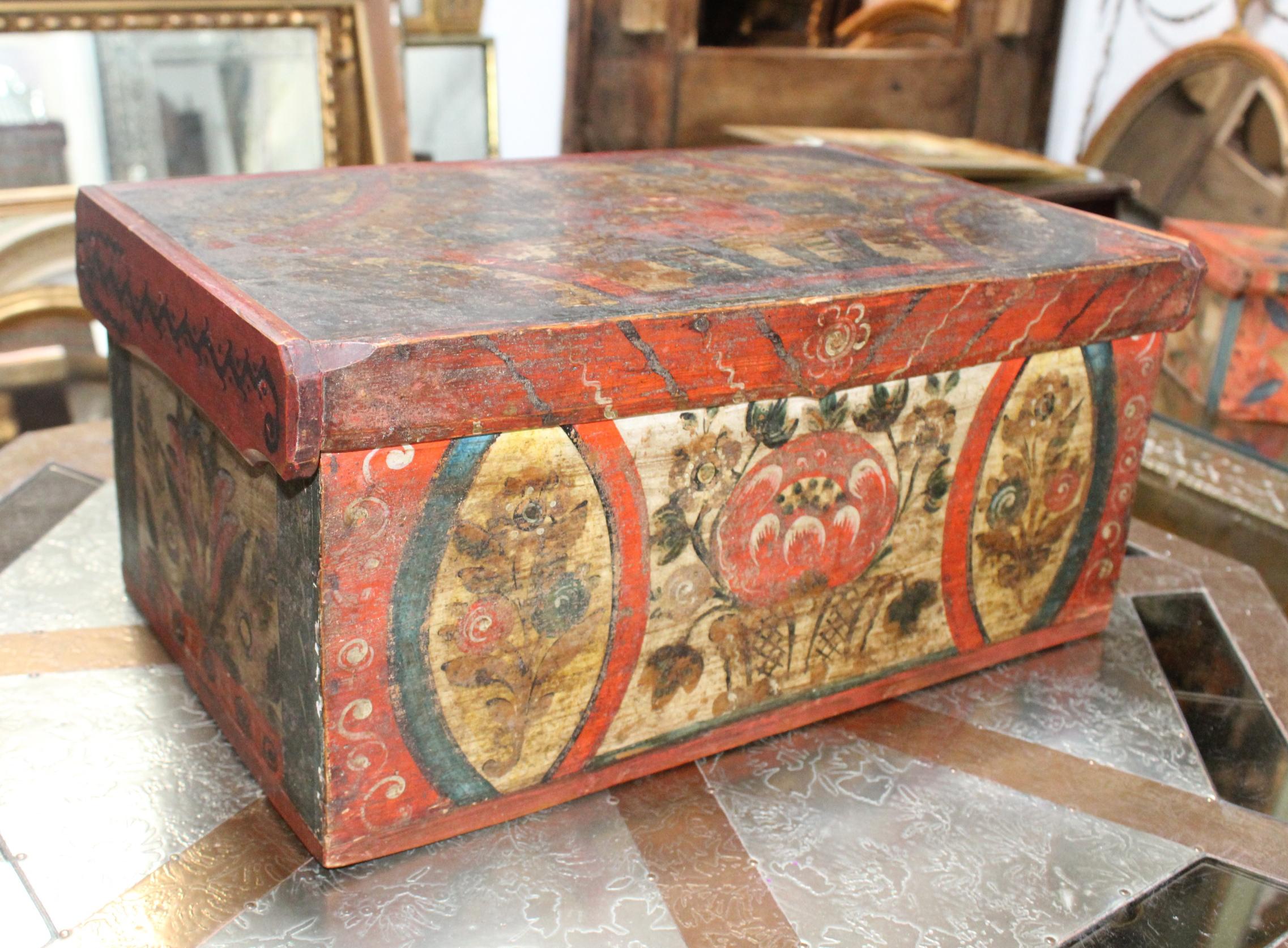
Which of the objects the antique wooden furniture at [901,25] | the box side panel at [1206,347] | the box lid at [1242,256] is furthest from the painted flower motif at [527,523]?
the antique wooden furniture at [901,25]

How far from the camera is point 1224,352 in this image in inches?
79.3

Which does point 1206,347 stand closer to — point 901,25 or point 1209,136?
point 1209,136

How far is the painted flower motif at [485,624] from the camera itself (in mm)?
942

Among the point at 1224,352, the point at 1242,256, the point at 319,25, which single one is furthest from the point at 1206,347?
the point at 319,25

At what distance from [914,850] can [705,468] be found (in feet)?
1.15

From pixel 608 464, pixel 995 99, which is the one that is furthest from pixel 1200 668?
pixel 995 99

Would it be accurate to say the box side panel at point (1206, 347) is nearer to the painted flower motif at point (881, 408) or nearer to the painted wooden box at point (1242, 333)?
the painted wooden box at point (1242, 333)

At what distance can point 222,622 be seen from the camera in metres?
1.07

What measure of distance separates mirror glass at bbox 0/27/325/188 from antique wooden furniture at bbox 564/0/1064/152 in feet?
3.24

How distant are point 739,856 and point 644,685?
0.15 meters

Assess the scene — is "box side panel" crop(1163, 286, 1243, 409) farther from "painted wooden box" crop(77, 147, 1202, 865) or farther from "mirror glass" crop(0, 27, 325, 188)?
"mirror glass" crop(0, 27, 325, 188)

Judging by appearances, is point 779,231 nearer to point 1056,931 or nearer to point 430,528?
point 430,528

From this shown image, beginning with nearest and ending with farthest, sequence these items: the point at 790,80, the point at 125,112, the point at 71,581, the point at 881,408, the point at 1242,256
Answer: the point at 881,408 < the point at 71,581 < the point at 1242,256 < the point at 125,112 < the point at 790,80

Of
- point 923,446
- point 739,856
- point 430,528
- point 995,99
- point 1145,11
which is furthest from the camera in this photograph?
point 995,99
